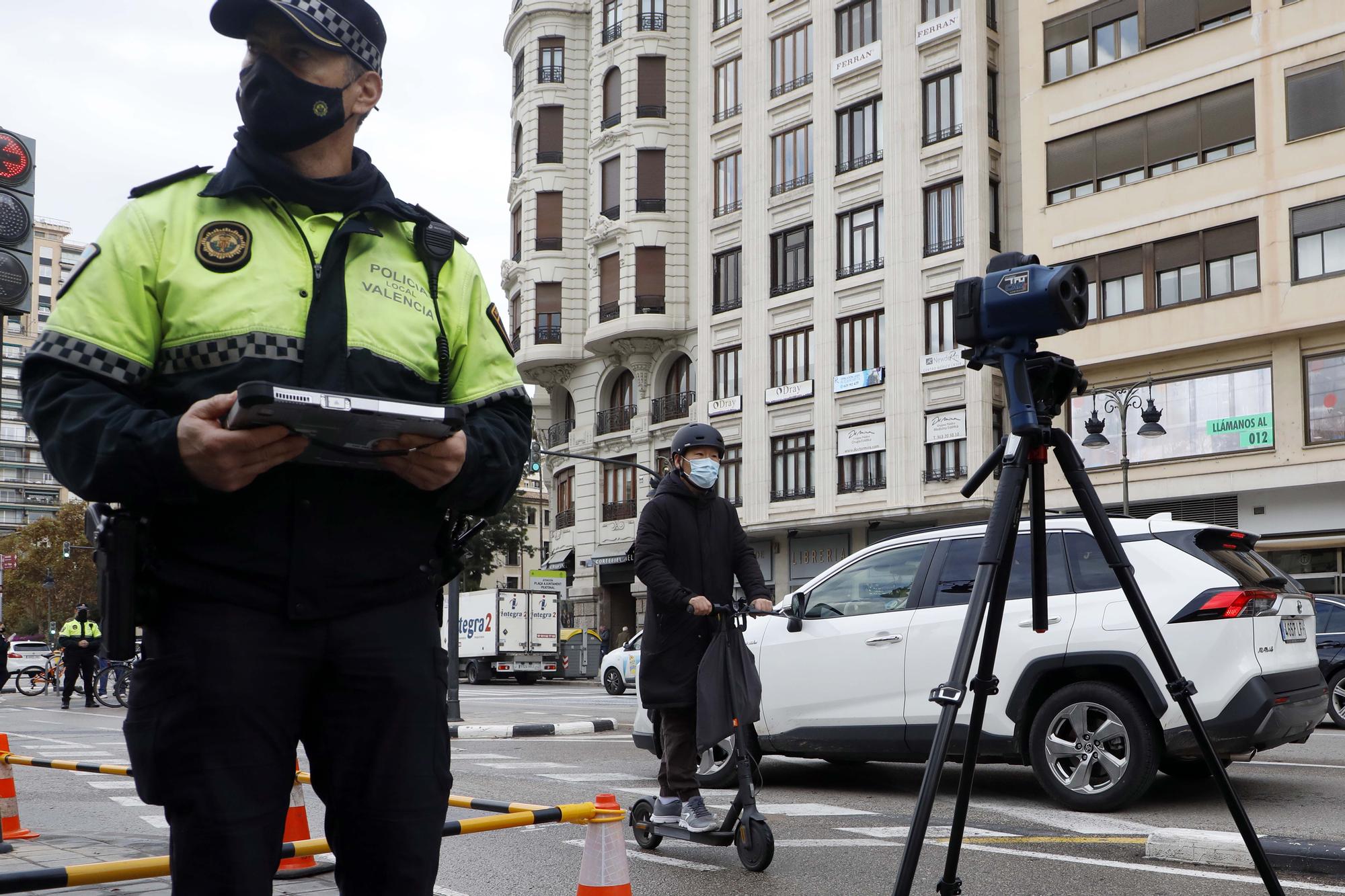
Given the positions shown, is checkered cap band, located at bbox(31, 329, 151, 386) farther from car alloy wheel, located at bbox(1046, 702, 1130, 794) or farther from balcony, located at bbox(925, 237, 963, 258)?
balcony, located at bbox(925, 237, 963, 258)

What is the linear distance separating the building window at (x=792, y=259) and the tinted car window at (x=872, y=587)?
102 feet

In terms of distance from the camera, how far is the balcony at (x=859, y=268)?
3878 cm

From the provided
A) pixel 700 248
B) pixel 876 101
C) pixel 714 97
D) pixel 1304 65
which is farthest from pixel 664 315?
pixel 1304 65

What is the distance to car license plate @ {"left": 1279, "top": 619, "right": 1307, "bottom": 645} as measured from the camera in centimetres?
895

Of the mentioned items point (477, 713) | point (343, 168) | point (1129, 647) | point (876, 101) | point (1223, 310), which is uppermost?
point (876, 101)

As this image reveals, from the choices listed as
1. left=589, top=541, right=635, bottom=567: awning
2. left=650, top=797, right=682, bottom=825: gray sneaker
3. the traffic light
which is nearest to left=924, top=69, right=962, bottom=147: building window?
left=589, top=541, right=635, bottom=567: awning

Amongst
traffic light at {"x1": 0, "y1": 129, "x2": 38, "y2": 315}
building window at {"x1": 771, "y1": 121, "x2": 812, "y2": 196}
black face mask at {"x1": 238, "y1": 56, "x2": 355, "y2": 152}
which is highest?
building window at {"x1": 771, "y1": 121, "x2": 812, "y2": 196}

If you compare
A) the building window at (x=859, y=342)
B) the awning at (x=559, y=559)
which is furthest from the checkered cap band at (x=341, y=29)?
the awning at (x=559, y=559)

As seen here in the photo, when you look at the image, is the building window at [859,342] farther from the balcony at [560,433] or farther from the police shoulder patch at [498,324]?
the police shoulder patch at [498,324]

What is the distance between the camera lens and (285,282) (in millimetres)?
2469

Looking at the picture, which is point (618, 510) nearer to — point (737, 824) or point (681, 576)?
point (681, 576)

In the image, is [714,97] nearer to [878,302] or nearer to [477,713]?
[878,302]

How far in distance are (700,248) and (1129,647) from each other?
36.3 m

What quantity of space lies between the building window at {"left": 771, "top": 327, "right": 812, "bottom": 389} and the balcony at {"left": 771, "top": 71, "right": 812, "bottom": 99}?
722 cm
